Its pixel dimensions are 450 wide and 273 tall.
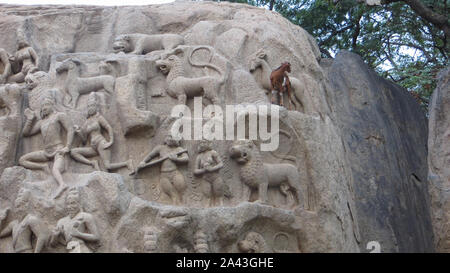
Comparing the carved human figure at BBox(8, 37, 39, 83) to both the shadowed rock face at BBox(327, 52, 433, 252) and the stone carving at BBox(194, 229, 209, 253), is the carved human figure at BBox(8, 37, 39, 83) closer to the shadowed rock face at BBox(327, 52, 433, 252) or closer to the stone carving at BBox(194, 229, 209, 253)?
the stone carving at BBox(194, 229, 209, 253)

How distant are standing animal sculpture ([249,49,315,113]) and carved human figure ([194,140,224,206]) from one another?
1.53m

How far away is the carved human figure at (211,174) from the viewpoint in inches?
309

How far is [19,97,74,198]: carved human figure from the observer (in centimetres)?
805

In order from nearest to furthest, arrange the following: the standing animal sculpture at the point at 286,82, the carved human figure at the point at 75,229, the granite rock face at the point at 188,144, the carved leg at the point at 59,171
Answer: the carved human figure at the point at 75,229 → the granite rock face at the point at 188,144 → the carved leg at the point at 59,171 → the standing animal sculpture at the point at 286,82

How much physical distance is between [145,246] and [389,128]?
500 cm

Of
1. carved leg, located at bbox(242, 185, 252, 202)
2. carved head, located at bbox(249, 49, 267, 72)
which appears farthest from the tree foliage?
carved leg, located at bbox(242, 185, 252, 202)

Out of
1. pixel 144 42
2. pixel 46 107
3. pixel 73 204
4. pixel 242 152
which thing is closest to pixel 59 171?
pixel 73 204

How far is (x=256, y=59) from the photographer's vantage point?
916 centimetres

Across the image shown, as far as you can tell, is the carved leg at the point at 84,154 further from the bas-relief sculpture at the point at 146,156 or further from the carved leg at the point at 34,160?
the carved leg at the point at 34,160

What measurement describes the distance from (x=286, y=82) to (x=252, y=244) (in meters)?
2.39

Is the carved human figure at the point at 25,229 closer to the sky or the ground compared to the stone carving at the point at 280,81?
closer to the ground

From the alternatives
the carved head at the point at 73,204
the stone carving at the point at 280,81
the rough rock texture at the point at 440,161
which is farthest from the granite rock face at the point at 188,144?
the rough rock texture at the point at 440,161

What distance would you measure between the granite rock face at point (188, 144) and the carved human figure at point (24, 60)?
0.07ft
